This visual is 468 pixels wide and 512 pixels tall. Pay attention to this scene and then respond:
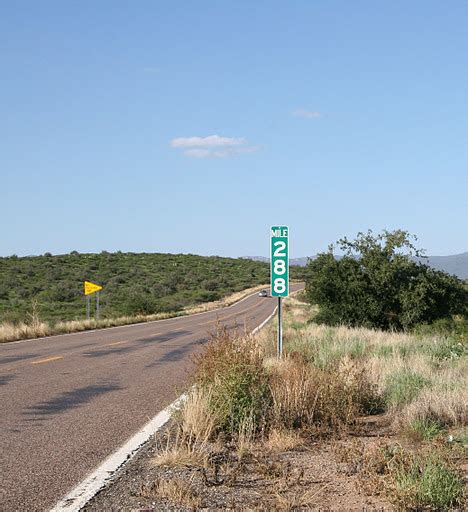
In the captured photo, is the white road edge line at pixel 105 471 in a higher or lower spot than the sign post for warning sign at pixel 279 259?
lower

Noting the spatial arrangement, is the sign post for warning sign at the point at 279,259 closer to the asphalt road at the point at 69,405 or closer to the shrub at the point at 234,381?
the asphalt road at the point at 69,405

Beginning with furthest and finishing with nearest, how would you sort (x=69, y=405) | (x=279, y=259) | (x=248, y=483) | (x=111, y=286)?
(x=111, y=286)
(x=279, y=259)
(x=69, y=405)
(x=248, y=483)

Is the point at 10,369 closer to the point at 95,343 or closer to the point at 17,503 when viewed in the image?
the point at 95,343

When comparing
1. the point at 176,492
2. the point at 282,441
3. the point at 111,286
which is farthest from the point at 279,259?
the point at 111,286

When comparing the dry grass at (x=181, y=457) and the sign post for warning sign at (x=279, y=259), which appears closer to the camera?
the dry grass at (x=181, y=457)

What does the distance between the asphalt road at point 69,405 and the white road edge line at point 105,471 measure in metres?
0.09

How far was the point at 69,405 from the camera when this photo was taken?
33.4 ft

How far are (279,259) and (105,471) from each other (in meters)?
7.76

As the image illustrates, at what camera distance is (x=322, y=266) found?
26062mm

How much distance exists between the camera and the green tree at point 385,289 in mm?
24438

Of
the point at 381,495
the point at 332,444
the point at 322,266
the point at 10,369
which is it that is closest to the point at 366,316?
the point at 322,266

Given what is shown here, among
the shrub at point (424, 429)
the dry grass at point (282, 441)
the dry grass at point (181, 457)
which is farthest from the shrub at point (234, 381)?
the shrub at point (424, 429)

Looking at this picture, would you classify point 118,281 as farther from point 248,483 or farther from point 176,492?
point 176,492

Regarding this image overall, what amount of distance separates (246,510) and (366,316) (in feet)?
66.7
